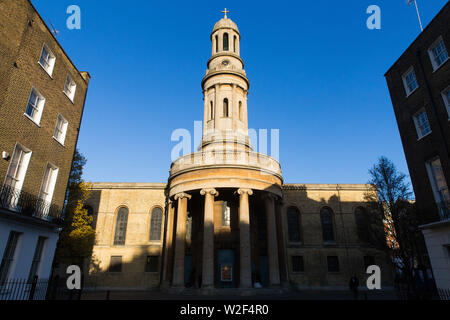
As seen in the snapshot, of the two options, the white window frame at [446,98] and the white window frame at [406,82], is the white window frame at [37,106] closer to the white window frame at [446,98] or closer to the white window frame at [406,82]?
the white window frame at [446,98]

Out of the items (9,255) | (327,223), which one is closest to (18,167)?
(9,255)

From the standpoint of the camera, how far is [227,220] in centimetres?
2292

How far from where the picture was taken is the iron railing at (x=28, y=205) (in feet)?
36.6

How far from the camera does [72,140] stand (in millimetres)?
16656

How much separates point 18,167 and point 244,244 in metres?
13.7

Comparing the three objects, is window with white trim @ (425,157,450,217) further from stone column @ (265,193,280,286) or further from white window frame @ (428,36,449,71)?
stone column @ (265,193,280,286)

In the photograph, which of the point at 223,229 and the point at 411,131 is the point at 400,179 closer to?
the point at 411,131

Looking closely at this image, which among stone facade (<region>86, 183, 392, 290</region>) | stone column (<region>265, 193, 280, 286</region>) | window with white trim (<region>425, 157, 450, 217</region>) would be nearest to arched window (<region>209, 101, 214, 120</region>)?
stone facade (<region>86, 183, 392, 290</region>)

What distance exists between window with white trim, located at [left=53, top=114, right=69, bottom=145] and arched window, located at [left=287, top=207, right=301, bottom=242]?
2252 centimetres

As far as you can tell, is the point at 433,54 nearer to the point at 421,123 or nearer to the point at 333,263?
the point at 421,123

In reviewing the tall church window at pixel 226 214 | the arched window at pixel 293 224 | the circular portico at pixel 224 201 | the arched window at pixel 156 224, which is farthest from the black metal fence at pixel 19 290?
the arched window at pixel 293 224
